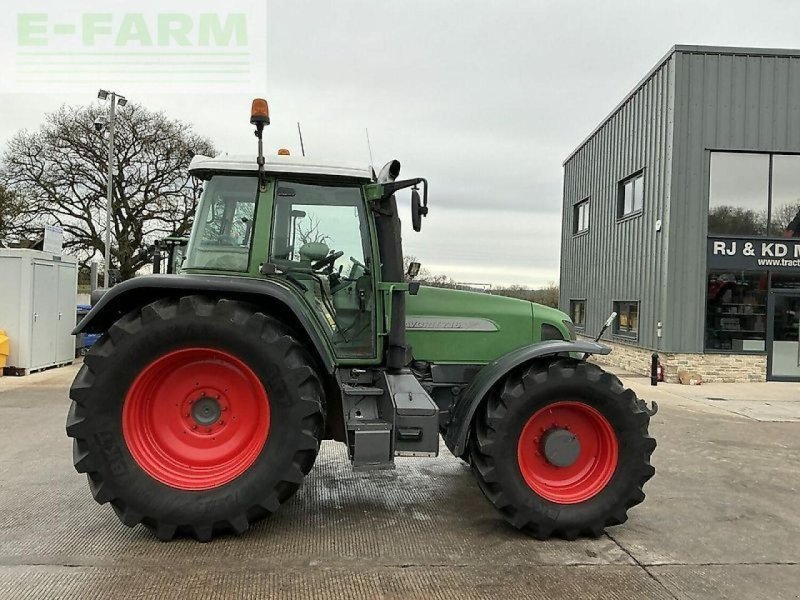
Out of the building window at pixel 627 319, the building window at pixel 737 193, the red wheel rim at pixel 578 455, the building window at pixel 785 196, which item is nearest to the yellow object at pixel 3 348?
the red wheel rim at pixel 578 455

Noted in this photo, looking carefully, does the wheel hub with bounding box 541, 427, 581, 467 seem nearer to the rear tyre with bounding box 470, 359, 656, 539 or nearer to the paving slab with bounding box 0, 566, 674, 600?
the rear tyre with bounding box 470, 359, 656, 539

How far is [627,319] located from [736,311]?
8.49 feet

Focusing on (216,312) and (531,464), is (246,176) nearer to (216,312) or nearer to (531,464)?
(216,312)

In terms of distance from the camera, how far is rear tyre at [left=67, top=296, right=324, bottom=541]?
3.59 meters

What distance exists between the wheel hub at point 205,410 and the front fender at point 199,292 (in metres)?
0.69

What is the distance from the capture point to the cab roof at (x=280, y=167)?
4.08m

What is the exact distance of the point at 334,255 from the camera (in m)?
4.18

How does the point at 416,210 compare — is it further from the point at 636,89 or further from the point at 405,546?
the point at 636,89

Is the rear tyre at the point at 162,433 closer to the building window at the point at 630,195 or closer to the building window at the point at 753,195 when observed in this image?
the building window at the point at 753,195

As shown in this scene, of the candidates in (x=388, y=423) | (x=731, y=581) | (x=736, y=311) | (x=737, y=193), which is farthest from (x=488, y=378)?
(x=737, y=193)

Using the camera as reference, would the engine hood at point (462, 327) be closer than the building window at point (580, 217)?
Yes

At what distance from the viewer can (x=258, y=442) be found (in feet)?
12.5

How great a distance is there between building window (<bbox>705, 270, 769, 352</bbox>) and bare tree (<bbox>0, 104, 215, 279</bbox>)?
59.3 ft

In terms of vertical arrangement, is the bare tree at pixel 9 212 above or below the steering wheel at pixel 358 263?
above
